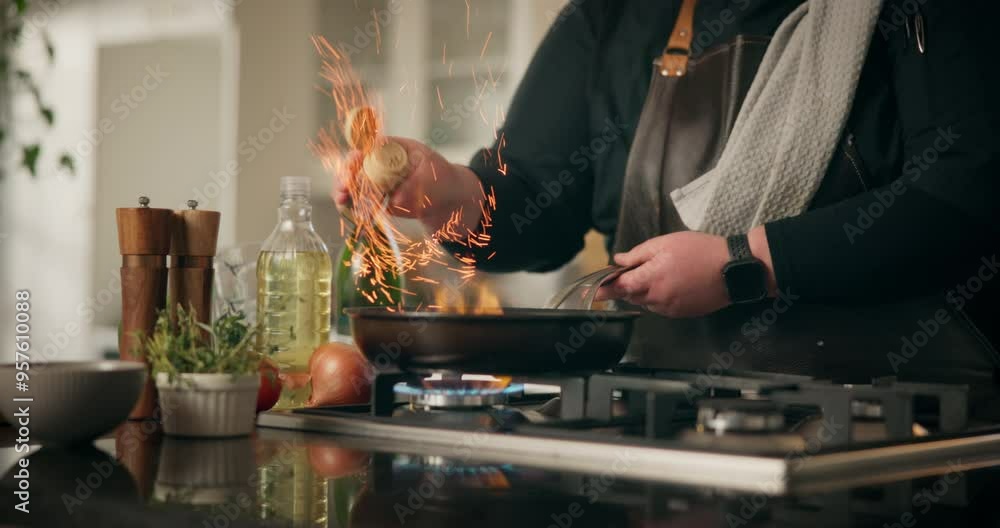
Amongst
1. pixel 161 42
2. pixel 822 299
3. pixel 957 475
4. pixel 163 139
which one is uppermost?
pixel 161 42

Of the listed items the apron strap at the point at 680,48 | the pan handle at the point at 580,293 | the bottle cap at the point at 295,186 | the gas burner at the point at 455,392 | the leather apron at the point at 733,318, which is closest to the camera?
the gas burner at the point at 455,392

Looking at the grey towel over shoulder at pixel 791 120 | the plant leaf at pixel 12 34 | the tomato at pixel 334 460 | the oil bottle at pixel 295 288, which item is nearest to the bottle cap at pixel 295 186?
the oil bottle at pixel 295 288

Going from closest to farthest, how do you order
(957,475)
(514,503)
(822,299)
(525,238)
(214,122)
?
(514,503), (957,475), (822,299), (525,238), (214,122)

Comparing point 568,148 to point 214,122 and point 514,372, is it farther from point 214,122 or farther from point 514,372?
point 214,122

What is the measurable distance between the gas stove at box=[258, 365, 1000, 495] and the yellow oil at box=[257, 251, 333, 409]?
190mm

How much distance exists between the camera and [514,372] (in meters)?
0.91

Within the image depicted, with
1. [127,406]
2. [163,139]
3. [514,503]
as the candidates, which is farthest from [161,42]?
[514,503]

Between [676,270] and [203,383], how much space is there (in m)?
0.60

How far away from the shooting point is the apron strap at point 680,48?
1.52m

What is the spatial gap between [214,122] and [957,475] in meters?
4.12

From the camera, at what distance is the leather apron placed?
1345mm

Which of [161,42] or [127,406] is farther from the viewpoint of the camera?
[161,42]

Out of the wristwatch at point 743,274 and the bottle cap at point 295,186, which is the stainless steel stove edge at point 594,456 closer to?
the bottle cap at point 295,186

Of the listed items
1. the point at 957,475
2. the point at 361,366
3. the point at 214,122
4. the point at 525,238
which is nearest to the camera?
the point at 957,475
